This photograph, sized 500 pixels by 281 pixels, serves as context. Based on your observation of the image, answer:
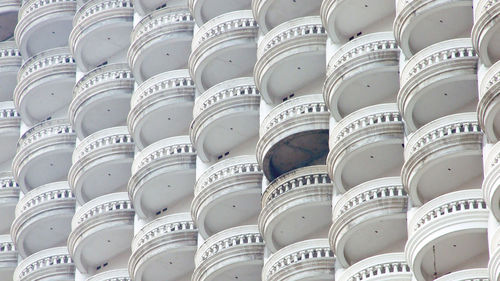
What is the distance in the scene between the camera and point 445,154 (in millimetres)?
70875

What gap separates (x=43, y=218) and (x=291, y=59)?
15.5 m

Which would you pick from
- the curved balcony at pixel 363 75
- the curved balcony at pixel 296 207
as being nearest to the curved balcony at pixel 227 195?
the curved balcony at pixel 296 207

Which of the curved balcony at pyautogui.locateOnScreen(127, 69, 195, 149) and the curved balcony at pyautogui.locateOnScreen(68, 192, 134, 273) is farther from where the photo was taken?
the curved balcony at pyautogui.locateOnScreen(127, 69, 195, 149)

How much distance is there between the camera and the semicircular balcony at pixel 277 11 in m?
85.5

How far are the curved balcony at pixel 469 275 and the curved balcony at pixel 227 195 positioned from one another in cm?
1639

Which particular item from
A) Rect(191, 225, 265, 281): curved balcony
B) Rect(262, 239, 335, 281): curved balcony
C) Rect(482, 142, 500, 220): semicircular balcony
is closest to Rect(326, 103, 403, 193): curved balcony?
Rect(262, 239, 335, 281): curved balcony

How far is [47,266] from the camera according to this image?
88375 millimetres

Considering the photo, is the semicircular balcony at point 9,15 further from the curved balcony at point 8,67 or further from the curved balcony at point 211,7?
the curved balcony at point 211,7

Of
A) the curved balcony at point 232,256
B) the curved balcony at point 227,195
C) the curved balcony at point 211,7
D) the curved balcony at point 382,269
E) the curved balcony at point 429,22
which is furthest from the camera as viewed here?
the curved balcony at point 211,7

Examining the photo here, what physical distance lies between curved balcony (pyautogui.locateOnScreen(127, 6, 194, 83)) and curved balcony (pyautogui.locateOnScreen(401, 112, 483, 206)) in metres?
21.2

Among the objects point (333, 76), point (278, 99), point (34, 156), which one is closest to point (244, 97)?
point (278, 99)

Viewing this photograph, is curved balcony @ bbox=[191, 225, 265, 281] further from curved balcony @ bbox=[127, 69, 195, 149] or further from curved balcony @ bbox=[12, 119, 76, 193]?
curved balcony @ bbox=[12, 119, 76, 193]

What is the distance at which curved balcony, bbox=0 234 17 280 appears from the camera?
91938mm

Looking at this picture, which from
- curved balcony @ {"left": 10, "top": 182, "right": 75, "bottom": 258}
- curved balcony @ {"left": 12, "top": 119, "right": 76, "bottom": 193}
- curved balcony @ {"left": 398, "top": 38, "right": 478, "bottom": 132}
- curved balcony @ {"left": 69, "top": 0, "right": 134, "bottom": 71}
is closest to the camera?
curved balcony @ {"left": 398, "top": 38, "right": 478, "bottom": 132}
